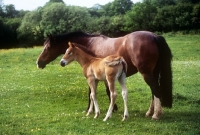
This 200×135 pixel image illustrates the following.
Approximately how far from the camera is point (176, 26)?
18.0 metres

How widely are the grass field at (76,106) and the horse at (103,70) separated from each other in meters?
0.49

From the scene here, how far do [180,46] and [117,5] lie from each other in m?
11.0

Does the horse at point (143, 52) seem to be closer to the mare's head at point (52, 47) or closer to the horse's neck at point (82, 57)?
the mare's head at point (52, 47)

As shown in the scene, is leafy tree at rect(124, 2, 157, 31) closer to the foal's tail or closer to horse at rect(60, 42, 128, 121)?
the foal's tail

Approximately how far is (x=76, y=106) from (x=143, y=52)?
336cm

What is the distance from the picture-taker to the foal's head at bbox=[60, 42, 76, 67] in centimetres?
778

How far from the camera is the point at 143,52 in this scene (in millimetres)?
A: 7312

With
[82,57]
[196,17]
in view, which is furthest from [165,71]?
[196,17]

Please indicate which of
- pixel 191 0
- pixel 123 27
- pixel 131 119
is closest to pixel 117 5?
pixel 123 27

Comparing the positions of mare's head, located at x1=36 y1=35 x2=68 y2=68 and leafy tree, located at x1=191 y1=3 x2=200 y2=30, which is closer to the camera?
mare's head, located at x1=36 y1=35 x2=68 y2=68

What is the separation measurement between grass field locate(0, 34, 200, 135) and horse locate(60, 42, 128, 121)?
1.60 ft

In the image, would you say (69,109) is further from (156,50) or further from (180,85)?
(180,85)

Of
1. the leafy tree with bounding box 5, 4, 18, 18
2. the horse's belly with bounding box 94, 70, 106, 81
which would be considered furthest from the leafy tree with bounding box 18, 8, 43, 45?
the horse's belly with bounding box 94, 70, 106, 81

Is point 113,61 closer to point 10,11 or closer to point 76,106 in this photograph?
point 76,106
